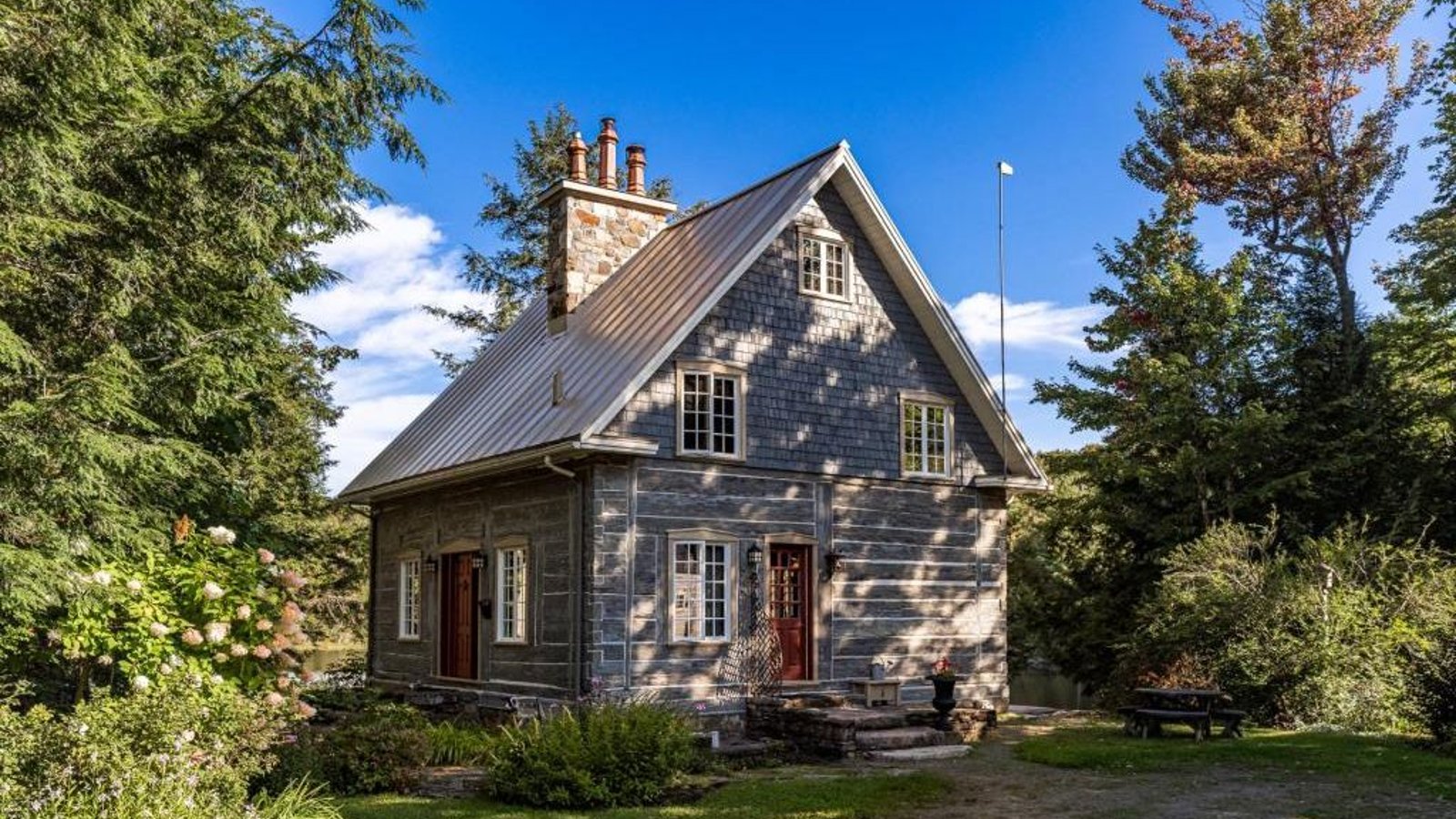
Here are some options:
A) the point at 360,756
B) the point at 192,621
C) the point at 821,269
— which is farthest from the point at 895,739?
the point at 192,621

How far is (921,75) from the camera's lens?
58.2 ft

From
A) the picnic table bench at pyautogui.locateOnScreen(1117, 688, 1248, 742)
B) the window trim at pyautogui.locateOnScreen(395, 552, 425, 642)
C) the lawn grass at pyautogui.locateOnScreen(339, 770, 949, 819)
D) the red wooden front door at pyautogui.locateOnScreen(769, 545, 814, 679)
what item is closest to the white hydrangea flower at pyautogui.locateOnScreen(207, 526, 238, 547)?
the lawn grass at pyautogui.locateOnScreen(339, 770, 949, 819)

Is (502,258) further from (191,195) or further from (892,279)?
(191,195)

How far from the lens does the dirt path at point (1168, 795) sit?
11148 millimetres

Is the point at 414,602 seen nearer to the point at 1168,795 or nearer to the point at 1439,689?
the point at 1168,795

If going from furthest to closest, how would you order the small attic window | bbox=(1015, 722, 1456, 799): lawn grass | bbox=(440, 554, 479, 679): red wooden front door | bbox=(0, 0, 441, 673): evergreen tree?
bbox=(440, 554, 479, 679): red wooden front door
the small attic window
bbox=(1015, 722, 1456, 799): lawn grass
bbox=(0, 0, 441, 673): evergreen tree

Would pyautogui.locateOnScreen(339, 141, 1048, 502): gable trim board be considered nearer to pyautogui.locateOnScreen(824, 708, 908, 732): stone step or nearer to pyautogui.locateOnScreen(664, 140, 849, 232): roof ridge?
pyautogui.locateOnScreen(664, 140, 849, 232): roof ridge

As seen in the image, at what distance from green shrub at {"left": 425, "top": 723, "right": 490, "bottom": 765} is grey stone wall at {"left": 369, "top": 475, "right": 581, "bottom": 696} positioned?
1.68 metres

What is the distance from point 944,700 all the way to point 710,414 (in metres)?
5.10

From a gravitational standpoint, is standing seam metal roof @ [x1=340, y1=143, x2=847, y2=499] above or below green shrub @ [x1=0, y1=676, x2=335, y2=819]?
above

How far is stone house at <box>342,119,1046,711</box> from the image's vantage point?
53.0 feet

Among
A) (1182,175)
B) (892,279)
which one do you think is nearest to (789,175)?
(892,279)

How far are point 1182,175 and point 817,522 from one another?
15.6 meters

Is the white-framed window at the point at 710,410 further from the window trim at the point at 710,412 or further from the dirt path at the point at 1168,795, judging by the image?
the dirt path at the point at 1168,795
